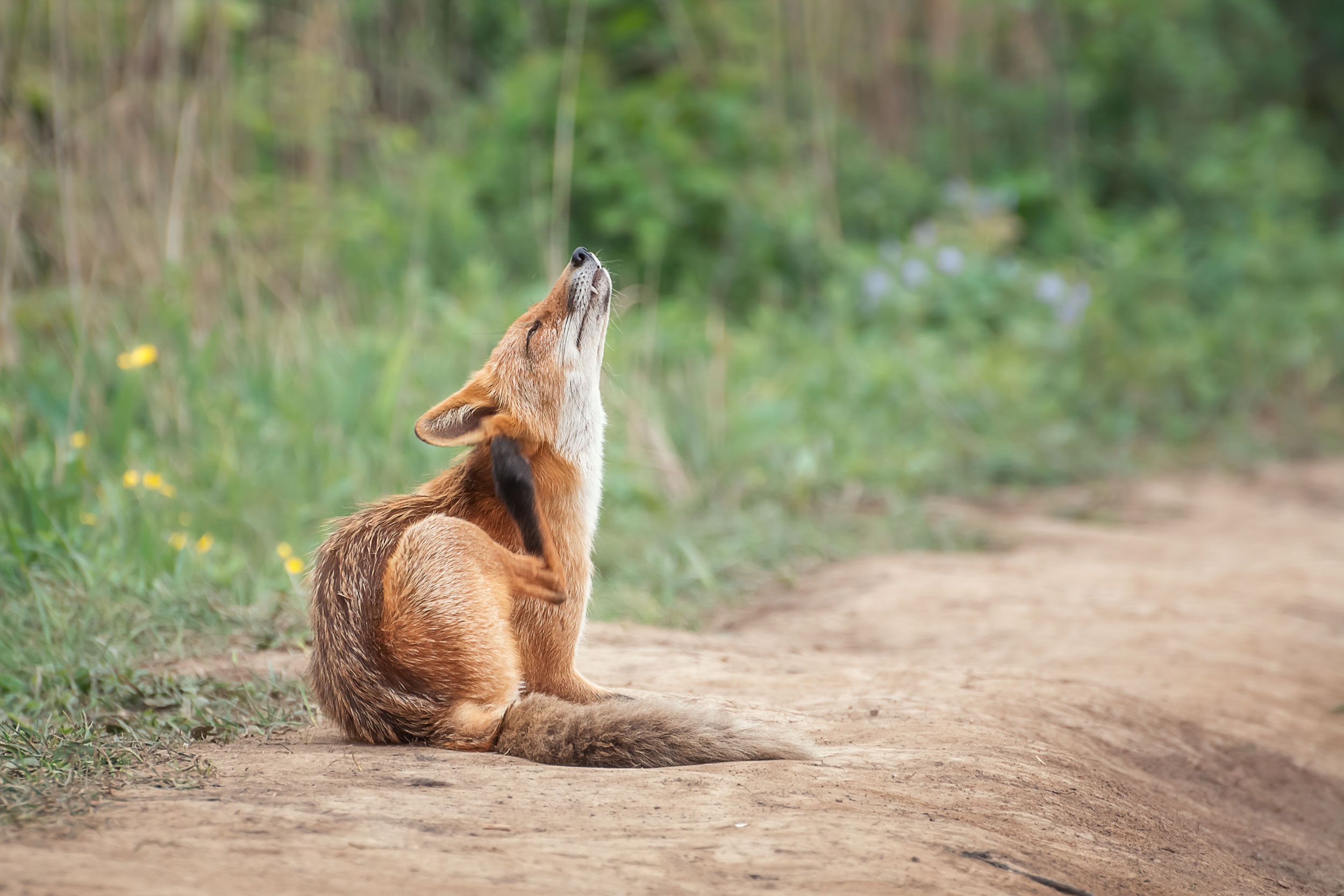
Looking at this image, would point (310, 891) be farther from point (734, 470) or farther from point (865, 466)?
point (865, 466)

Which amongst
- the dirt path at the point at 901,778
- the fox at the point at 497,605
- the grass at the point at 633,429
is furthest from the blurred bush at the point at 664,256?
the fox at the point at 497,605

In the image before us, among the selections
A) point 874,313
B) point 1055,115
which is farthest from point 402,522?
point 1055,115

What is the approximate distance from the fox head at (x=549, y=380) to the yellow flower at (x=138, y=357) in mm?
2438

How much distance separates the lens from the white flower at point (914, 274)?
991cm

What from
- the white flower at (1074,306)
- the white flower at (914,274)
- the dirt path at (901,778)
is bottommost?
the dirt path at (901,778)

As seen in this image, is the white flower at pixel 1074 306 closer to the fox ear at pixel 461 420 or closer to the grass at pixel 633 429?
the grass at pixel 633 429

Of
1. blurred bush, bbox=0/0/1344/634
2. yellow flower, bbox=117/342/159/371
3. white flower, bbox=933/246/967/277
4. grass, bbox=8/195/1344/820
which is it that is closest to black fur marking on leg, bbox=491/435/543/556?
grass, bbox=8/195/1344/820

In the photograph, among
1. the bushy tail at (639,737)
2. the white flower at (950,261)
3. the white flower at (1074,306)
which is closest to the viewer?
the bushy tail at (639,737)

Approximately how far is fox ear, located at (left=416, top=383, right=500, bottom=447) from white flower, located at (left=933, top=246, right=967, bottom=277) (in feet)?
23.9

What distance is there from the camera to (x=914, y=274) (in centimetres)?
991

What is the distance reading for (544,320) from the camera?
3461 mm

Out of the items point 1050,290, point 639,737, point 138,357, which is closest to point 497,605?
point 639,737

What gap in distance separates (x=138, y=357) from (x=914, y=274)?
20.4 feet

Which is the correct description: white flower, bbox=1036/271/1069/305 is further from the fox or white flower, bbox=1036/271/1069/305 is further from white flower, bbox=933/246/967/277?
the fox
